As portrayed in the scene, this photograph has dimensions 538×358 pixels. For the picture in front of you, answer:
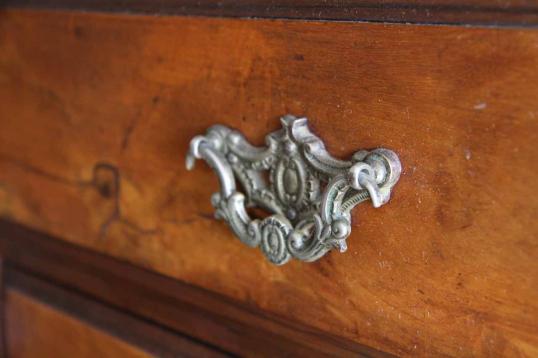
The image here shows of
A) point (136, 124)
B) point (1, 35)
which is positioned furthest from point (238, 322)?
point (1, 35)

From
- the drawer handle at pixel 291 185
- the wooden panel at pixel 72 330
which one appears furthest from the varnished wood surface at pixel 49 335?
the drawer handle at pixel 291 185

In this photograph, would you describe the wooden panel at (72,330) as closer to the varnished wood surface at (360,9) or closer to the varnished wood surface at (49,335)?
the varnished wood surface at (49,335)

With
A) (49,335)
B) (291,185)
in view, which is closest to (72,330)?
(49,335)

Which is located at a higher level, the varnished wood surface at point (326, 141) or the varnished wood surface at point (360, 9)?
the varnished wood surface at point (360, 9)

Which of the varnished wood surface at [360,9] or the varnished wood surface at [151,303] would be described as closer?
the varnished wood surface at [360,9]

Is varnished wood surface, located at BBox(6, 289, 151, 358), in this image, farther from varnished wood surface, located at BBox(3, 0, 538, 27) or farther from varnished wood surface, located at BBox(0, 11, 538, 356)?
varnished wood surface, located at BBox(3, 0, 538, 27)

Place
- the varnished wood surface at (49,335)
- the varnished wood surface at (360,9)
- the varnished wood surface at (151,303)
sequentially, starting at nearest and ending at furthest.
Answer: the varnished wood surface at (360,9), the varnished wood surface at (151,303), the varnished wood surface at (49,335)

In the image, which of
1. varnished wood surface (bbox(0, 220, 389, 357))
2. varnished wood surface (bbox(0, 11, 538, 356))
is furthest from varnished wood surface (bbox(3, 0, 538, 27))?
varnished wood surface (bbox(0, 220, 389, 357))
